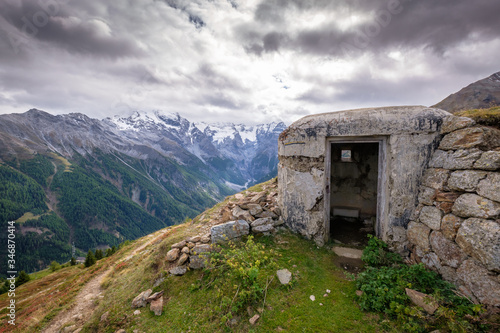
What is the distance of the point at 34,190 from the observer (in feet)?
377

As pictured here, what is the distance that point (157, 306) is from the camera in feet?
15.8

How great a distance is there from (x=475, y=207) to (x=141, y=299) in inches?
300

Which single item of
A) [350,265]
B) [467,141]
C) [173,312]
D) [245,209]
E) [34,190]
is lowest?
[34,190]

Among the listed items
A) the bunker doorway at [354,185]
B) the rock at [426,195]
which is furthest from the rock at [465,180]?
the bunker doorway at [354,185]

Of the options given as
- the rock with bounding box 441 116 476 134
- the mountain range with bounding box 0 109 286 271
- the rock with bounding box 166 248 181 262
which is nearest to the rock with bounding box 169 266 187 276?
the rock with bounding box 166 248 181 262

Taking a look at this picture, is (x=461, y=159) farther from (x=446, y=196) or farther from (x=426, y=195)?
(x=426, y=195)

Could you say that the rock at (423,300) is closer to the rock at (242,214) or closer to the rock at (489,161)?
the rock at (489,161)

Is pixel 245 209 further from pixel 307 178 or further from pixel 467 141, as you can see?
pixel 467 141

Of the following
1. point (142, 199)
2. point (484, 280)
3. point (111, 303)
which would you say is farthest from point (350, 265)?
point (142, 199)

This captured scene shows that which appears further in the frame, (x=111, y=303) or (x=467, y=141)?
(x=111, y=303)

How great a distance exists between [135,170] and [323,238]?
21341cm

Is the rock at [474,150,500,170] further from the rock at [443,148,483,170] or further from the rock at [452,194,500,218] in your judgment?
the rock at [452,194,500,218]

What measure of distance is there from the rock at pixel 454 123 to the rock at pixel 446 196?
1482mm

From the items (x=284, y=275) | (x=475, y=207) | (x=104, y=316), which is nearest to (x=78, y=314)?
(x=104, y=316)
